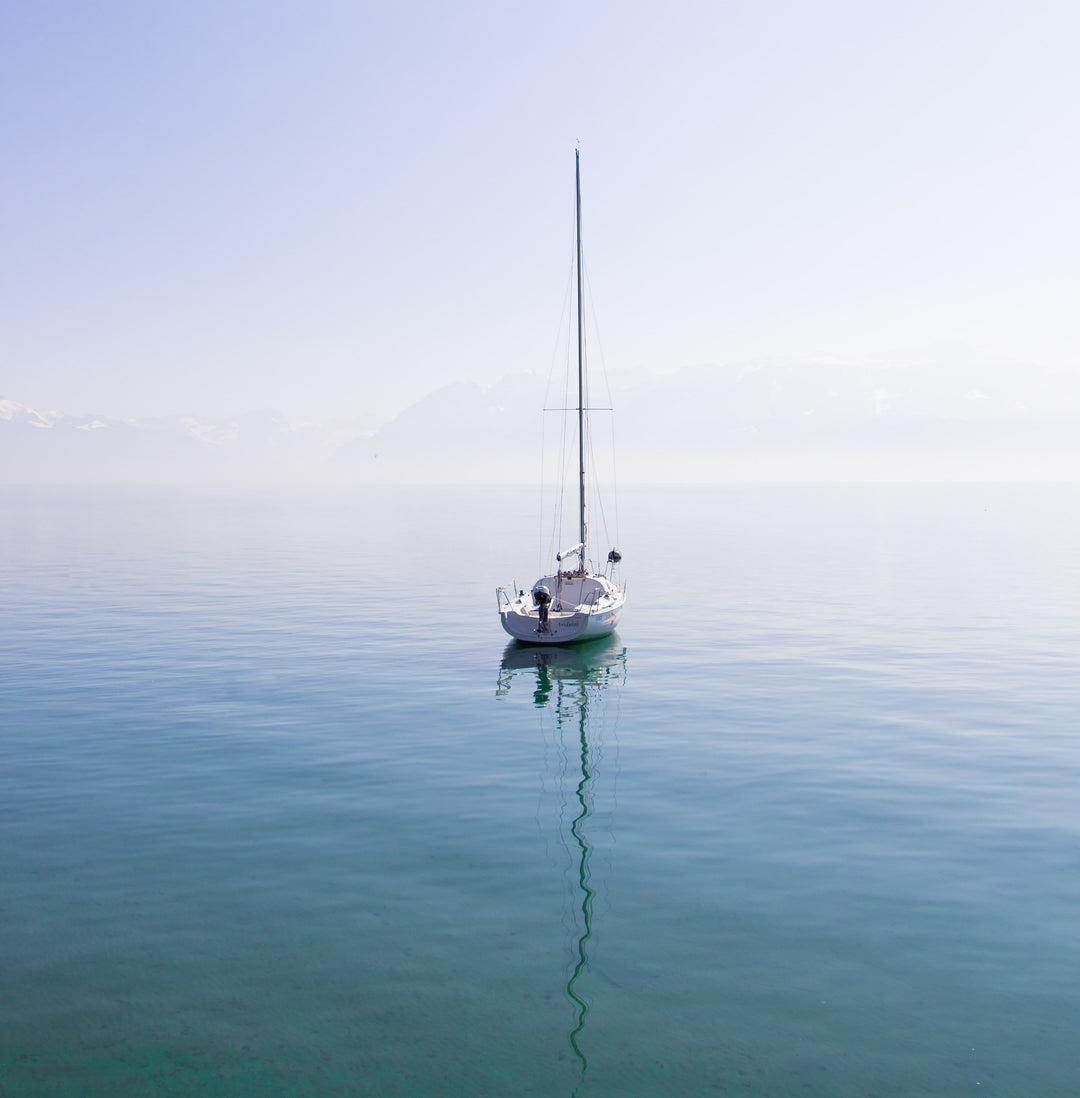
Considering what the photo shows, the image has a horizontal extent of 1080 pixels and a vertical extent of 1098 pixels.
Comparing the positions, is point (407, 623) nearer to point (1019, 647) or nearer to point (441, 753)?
point (441, 753)

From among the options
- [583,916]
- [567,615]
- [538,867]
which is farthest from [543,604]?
[583,916]

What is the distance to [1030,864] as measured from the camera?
1861 centimetres

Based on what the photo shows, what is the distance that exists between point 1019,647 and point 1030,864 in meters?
28.3

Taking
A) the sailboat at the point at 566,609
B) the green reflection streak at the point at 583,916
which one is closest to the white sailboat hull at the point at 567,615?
the sailboat at the point at 566,609

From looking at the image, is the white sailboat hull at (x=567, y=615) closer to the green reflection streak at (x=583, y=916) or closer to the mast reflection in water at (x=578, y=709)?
the mast reflection in water at (x=578, y=709)

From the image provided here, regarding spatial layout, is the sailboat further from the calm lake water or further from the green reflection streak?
the green reflection streak

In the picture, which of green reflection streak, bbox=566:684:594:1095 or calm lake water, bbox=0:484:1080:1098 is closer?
calm lake water, bbox=0:484:1080:1098

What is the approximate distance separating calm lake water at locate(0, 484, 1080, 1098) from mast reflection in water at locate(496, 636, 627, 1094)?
0.40ft

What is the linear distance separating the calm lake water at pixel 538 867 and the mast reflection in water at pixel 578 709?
0.12 meters

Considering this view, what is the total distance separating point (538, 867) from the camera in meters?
18.8

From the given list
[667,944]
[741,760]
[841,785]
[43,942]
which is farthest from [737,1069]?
[741,760]

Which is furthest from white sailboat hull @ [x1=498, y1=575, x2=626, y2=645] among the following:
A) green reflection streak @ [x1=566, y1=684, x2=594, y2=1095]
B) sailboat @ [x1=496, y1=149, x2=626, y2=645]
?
green reflection streak @ [x1=566, y1=684, x2=594, y2=1095]

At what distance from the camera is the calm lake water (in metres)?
12.6

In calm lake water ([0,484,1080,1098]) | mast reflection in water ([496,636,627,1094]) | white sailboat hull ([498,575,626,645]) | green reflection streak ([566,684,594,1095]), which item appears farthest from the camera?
white sailboat hull ([498,575,626,645])
